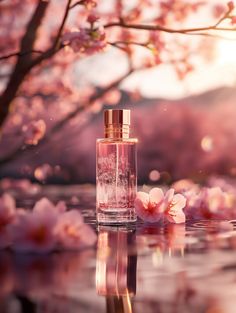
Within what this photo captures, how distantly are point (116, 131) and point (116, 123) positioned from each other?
0.02 m

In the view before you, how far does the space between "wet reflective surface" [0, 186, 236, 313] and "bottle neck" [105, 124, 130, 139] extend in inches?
9.4

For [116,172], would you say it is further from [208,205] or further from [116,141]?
[208,205]

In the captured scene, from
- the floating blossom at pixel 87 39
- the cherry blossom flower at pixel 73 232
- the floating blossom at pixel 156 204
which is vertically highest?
the floating blossom at pixel 87 39

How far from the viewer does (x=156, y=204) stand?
1.20 metres

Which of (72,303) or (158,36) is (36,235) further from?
(158,36)

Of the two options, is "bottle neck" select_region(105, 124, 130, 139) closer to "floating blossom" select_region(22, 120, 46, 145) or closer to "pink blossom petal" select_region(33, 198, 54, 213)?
"pink blossom petal" select_region(33, 198, 54, 213)

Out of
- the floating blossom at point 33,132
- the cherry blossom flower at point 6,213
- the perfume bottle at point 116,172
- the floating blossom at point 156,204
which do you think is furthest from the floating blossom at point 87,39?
the floating blossom at point 33,132

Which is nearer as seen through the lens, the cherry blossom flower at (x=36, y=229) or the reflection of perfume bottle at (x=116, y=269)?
the reflection of perfume bottle at (x=116, y=269)

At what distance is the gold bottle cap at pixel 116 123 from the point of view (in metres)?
1.18

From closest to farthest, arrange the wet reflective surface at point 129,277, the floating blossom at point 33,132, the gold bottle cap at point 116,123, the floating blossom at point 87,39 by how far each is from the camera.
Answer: the wet reflective surface at point 129,277, the gold bottle cap at point 116,123, the floating blossom at point 87,39, the floating blossom at point 33,132

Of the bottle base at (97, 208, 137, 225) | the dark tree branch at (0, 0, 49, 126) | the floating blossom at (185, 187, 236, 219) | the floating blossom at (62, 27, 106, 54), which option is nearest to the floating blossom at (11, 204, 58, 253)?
the bottle base at (97, 208, 137, 225)

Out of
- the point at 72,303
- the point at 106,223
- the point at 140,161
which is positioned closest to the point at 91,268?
the point at 72,303

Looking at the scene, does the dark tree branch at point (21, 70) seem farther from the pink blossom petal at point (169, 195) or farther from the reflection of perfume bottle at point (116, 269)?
the reflection of perfume bottle at point (116, 269)

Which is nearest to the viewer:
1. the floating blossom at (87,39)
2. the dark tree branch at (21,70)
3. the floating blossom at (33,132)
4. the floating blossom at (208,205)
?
the floating blossom at (208,205)
